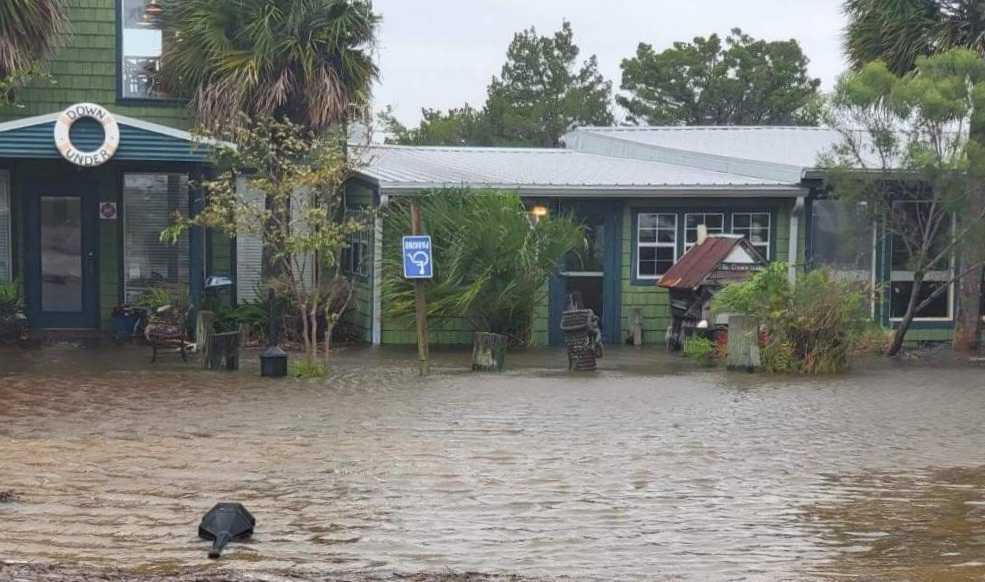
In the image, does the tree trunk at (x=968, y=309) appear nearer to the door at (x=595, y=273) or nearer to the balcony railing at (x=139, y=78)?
the door at (x=595, y=273)

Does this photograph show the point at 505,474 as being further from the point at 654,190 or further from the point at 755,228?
the point at 755,228

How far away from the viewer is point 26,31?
19062mm

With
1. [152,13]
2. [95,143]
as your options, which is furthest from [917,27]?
[95,143]

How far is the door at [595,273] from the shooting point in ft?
71.1

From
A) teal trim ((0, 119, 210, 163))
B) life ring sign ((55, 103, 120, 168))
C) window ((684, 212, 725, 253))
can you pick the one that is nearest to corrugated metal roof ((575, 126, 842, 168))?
window ((684, 212, 725, 253))

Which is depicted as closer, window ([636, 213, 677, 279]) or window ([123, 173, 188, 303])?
window ([636, 213, 677, 279])

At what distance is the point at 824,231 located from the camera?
2200 centimetres

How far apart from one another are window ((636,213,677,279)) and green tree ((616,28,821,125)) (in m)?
28.6

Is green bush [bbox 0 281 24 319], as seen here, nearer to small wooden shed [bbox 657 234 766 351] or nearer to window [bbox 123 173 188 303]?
window [bbox 123 173 188 303]

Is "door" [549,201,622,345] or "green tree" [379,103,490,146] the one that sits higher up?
"green tree" [379,103,490,146]

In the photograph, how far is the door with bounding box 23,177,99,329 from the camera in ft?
71.2

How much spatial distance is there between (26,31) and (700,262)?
10169 millimetres

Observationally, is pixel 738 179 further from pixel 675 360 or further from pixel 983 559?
pixel 983 559

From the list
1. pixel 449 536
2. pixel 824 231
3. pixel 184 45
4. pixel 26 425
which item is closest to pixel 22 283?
pixel 184 45
